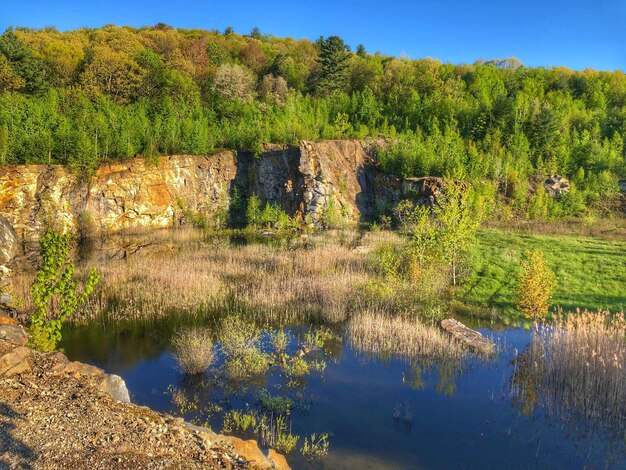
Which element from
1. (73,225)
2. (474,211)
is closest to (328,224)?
(474,211)

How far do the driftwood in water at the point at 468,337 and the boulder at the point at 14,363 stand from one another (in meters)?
13.3

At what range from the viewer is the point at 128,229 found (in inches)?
1761

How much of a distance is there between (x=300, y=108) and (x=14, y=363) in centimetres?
5963

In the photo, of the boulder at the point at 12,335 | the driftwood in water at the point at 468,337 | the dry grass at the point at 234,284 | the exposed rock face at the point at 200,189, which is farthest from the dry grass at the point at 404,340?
the exposed rock face at the point at 200,189

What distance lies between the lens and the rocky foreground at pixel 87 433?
21.6 ft

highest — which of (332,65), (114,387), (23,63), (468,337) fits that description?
(332,65)

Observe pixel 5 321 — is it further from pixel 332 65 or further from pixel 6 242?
pixel 332 65

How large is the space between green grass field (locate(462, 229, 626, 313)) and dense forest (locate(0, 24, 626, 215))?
472 inches

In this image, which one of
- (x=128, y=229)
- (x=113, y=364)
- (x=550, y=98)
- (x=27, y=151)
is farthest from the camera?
(x=550, y=98)

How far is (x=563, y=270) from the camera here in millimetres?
25125

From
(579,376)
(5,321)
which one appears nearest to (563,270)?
(579,376)

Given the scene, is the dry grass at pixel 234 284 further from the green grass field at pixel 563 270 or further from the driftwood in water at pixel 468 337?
the green grass field at pixel 563 270

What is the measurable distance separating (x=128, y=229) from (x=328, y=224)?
20.1 meters

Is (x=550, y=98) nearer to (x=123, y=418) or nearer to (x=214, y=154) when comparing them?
(x=214, y=154)
